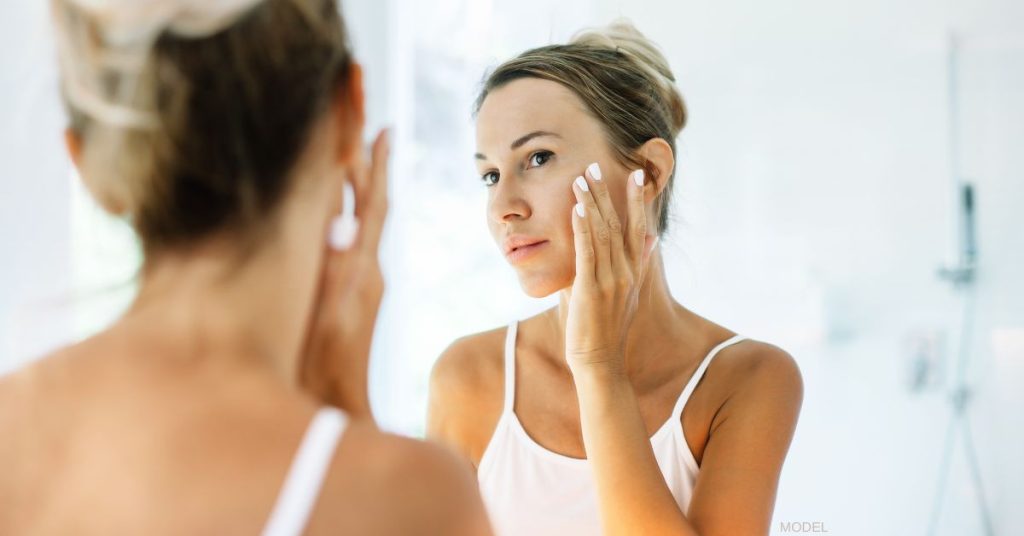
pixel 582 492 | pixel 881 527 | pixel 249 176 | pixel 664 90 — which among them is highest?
pixel 664 90

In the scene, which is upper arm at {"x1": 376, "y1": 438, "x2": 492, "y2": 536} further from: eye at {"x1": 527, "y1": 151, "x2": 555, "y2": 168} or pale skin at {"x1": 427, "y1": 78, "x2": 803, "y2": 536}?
eye at {"x1": 527, "y1": 151, "x2": 555, "y2": 168}

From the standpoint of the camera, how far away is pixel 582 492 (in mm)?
1010

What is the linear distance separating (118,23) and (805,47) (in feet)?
5.29

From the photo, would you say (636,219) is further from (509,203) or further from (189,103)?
(189,103)

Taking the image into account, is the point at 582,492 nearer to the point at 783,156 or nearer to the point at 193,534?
the point at 193,534

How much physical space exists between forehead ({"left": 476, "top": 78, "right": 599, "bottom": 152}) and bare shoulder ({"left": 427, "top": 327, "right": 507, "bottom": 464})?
0.91 ft

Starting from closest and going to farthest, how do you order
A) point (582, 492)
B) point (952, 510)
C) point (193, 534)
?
point (193, 534), point (582, 492), point (952, 510)

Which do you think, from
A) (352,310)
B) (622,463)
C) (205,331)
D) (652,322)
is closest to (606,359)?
(622,463)

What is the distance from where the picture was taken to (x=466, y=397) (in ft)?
3.78

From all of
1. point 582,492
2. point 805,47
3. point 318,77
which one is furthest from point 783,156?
point 318,77

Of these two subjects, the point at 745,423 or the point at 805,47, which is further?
the point at 805,47

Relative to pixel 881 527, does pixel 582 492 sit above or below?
above

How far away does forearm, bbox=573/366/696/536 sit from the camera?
0.85m

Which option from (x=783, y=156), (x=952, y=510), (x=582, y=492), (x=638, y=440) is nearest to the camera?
(x=638, y=440)
